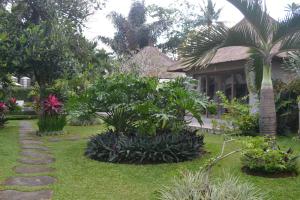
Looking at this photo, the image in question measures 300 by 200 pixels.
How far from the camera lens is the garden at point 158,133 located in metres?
6.10

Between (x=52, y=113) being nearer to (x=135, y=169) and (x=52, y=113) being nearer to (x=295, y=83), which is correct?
(x=135, y=169)

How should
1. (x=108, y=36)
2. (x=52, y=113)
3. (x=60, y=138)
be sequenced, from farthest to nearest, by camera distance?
(x=108, y=36) → (x=52, y=113) → (x=60, y=138)

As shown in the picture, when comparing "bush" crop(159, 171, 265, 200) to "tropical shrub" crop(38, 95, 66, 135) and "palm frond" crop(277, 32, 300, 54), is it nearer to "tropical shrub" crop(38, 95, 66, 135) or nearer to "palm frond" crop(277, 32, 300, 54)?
"palm frond" crop(277, 32, 300, 54)

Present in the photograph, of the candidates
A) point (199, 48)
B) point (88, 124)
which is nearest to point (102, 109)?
point (199, 48)

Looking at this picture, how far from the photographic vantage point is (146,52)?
95.2 feet

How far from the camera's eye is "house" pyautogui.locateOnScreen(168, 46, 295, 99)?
14500mm

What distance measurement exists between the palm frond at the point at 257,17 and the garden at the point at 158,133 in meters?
0.02

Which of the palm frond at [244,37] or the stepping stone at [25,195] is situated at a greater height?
the palm frond at [244,37]

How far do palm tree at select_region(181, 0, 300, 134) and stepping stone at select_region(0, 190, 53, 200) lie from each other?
12.4 feet

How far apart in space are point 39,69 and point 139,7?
82.4 feet

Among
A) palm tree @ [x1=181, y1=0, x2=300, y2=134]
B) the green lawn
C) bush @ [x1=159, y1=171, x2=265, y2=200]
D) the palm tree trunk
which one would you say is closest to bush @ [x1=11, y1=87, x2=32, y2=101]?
the green lawn

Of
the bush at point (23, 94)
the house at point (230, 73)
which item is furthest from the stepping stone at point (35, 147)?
the bush at point (23, 94)

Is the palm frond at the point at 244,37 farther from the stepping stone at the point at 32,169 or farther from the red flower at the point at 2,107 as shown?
the red flower at the point at 2,107

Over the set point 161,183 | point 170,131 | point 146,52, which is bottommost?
point 161,183
